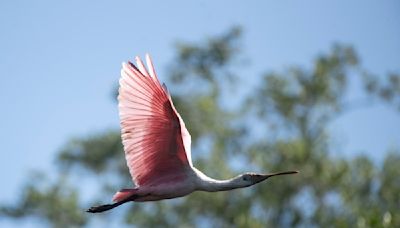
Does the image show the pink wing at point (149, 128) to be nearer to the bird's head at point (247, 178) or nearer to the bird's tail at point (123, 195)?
the bird's tail at point (123, 195)

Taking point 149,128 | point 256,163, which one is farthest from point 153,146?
point 256,163

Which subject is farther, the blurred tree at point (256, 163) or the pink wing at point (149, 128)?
the blurred tree at point (256, 163)

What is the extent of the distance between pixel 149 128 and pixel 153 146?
5.2 inches

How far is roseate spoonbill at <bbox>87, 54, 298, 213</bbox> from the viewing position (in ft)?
22.0

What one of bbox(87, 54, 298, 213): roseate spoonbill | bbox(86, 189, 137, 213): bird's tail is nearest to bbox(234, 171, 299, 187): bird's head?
bbox(87, 54, 298, 213): roseate spoonbill

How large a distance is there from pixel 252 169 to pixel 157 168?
39.0 feet

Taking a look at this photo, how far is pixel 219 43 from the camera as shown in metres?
21.9

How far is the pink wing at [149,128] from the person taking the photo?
6.68m

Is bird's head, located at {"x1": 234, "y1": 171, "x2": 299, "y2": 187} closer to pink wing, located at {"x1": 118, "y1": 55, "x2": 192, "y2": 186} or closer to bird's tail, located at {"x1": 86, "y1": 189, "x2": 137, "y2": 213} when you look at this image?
pink wing, located at {"x1": 118, "y1": 55, "x2": 192, "y2": 186}

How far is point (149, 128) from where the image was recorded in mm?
6816

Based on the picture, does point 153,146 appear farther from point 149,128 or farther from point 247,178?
point 247,178

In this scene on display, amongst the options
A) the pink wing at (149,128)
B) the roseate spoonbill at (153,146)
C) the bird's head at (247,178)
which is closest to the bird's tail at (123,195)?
the roseate spoonbill at (153,146)

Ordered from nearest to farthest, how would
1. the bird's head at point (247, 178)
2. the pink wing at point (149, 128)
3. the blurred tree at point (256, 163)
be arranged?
the pink wing at point (149, 128), the bird's head at point (247, 178), the blurred tree at point (256, 163)

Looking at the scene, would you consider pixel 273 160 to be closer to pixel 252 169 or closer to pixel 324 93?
pixel 252 169
